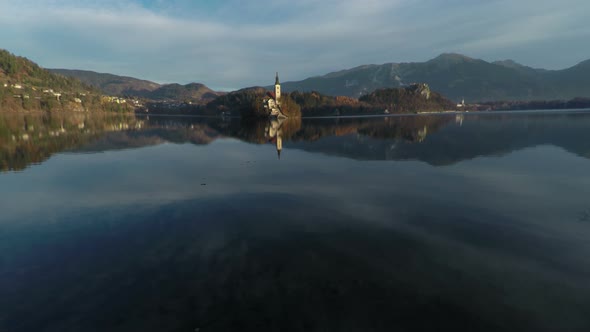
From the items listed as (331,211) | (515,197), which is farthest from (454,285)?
(515,197)

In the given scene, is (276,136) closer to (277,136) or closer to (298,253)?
(277,136)

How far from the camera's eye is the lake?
6.81 meters

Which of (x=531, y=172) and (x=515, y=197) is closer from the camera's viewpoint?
(x=515, y=197)

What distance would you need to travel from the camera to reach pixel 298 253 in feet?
32.2

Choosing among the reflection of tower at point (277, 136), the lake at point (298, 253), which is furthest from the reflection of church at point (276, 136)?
the lake at point (298, 253)

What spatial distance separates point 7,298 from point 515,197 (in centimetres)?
2344

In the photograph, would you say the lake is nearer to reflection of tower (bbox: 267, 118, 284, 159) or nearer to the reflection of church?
the reflection of church

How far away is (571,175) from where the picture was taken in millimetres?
20688

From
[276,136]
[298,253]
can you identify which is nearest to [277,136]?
[276,136]

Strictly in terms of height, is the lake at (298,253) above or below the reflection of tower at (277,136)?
below

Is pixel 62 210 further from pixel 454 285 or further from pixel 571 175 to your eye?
A: pixel 571 175

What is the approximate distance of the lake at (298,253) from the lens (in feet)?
22.4

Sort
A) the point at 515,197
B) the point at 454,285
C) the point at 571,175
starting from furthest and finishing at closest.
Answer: the point at 571,175, the point at 515,197, the point at 454,285

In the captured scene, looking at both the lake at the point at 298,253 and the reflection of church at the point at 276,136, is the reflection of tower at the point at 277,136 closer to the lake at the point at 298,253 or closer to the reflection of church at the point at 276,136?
the reflection of church at the point at 276,136
